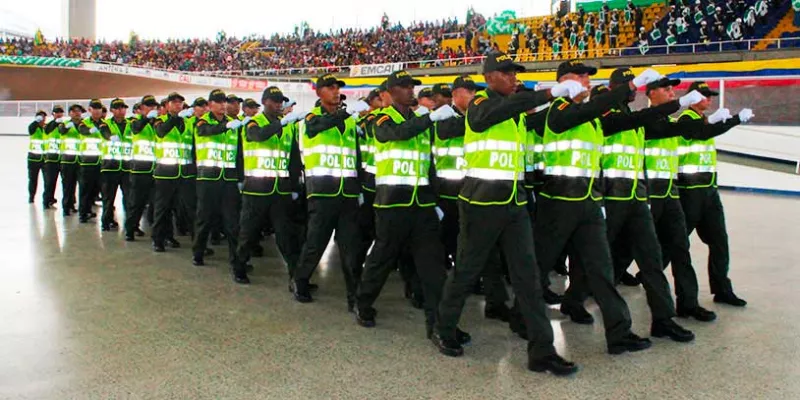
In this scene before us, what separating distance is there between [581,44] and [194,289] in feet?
64.3

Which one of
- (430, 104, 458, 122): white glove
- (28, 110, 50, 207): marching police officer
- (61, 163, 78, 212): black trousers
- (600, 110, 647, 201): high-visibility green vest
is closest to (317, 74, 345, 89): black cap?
(430, 104, 458, 122): white glove

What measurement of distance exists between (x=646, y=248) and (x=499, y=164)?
135cm

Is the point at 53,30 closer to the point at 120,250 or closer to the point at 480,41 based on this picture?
the point at 480,41

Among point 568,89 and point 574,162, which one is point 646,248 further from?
point 568,89

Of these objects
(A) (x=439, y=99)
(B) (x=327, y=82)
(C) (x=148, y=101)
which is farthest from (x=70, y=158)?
(A) (x=439, y=99)

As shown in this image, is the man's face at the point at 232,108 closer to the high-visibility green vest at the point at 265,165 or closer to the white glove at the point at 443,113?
the high-visibility green vest at the point at 265,165

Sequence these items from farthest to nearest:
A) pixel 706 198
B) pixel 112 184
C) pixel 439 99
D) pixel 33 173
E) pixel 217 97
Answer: pixel 33 173
pixel 112 184
pixel 217 97
pixel 439 99
pixel 706 198

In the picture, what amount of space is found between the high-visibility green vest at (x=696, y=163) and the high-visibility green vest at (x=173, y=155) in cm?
542

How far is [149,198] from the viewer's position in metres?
8.95

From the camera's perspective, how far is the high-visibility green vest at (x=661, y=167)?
494cm

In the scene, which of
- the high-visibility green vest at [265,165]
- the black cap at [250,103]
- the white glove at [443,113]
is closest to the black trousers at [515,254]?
the white glove at [443,113]

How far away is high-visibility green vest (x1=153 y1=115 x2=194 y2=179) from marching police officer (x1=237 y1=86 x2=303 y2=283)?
6.29 ft

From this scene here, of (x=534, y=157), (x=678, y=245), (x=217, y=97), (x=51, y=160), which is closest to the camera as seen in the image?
(x=678, y=245)

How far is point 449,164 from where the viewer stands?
5258 millimetres
